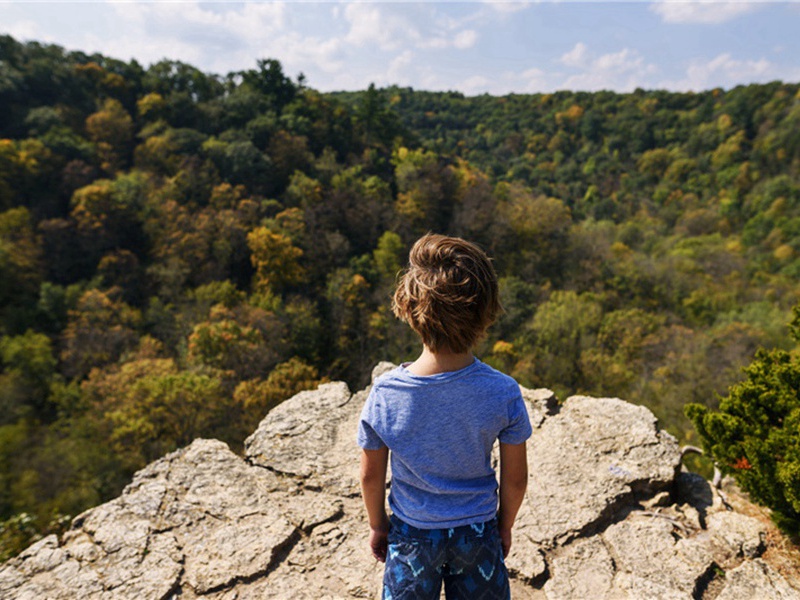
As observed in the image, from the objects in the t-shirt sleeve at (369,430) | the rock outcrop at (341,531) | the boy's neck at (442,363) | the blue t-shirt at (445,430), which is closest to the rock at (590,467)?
the rock outcrop at (341,531)

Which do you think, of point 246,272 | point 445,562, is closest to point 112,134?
point 246,272

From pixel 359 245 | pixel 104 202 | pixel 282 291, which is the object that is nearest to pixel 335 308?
pixel 282 291

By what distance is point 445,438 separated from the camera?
146cm

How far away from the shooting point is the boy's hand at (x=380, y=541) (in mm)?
1715

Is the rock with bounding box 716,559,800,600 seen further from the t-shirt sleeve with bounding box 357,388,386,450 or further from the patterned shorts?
the t-shirt sleeve with bounding box 357,388,386,450

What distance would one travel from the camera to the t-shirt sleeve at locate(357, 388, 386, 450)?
1506 mm

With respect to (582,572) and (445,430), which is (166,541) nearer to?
(445,430)

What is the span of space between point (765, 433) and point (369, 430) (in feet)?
9.73

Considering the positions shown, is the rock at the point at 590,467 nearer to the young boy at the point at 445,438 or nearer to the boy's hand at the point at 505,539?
the boy's hand at the point at 505,539

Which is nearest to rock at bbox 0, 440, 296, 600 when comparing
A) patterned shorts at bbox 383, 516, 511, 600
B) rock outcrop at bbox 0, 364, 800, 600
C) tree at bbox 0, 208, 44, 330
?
rock outcrop at bbox 0, 364, 800, 600

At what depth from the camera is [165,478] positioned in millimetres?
3457

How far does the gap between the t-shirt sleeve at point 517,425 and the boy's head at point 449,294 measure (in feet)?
0.79

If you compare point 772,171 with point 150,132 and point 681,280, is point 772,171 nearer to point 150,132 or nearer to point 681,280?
point 681,280

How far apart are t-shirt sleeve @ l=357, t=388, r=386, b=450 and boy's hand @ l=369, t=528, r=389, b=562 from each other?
40 centimetres
